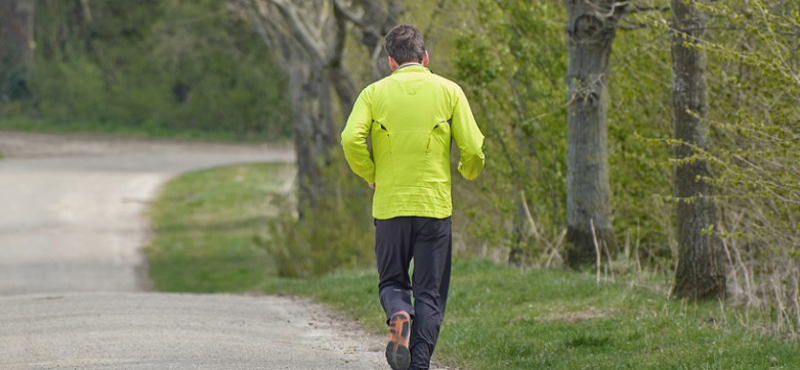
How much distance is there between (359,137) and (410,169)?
0.32m

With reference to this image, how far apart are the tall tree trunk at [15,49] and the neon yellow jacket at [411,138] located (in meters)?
49.4

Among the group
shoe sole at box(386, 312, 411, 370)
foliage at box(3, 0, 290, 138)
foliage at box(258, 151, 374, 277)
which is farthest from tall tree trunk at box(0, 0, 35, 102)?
shoe sole at box(386, 312, 411, 370)

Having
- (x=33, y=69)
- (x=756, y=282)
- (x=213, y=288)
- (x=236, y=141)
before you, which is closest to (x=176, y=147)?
(x=236, y=141)

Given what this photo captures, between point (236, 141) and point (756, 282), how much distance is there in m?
42.1

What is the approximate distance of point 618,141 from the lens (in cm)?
1461

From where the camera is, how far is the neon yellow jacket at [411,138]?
7531 millimetres

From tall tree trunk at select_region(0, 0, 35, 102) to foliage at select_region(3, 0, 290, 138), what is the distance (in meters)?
0.62

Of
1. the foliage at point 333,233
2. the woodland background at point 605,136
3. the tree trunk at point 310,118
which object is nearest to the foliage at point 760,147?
the woodland background at point 605,136

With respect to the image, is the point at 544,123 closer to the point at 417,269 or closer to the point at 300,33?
the point at 300,33

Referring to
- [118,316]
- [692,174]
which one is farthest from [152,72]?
[692,174]

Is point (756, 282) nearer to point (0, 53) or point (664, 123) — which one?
point (664, 123)

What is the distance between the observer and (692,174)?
11258 mm

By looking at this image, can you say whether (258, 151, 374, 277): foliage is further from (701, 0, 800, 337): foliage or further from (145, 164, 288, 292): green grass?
(701, 0, 800, 337): foliage

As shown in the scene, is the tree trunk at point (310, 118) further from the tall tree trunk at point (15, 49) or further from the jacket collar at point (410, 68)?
the tall tree trunk at point (15, 49)
